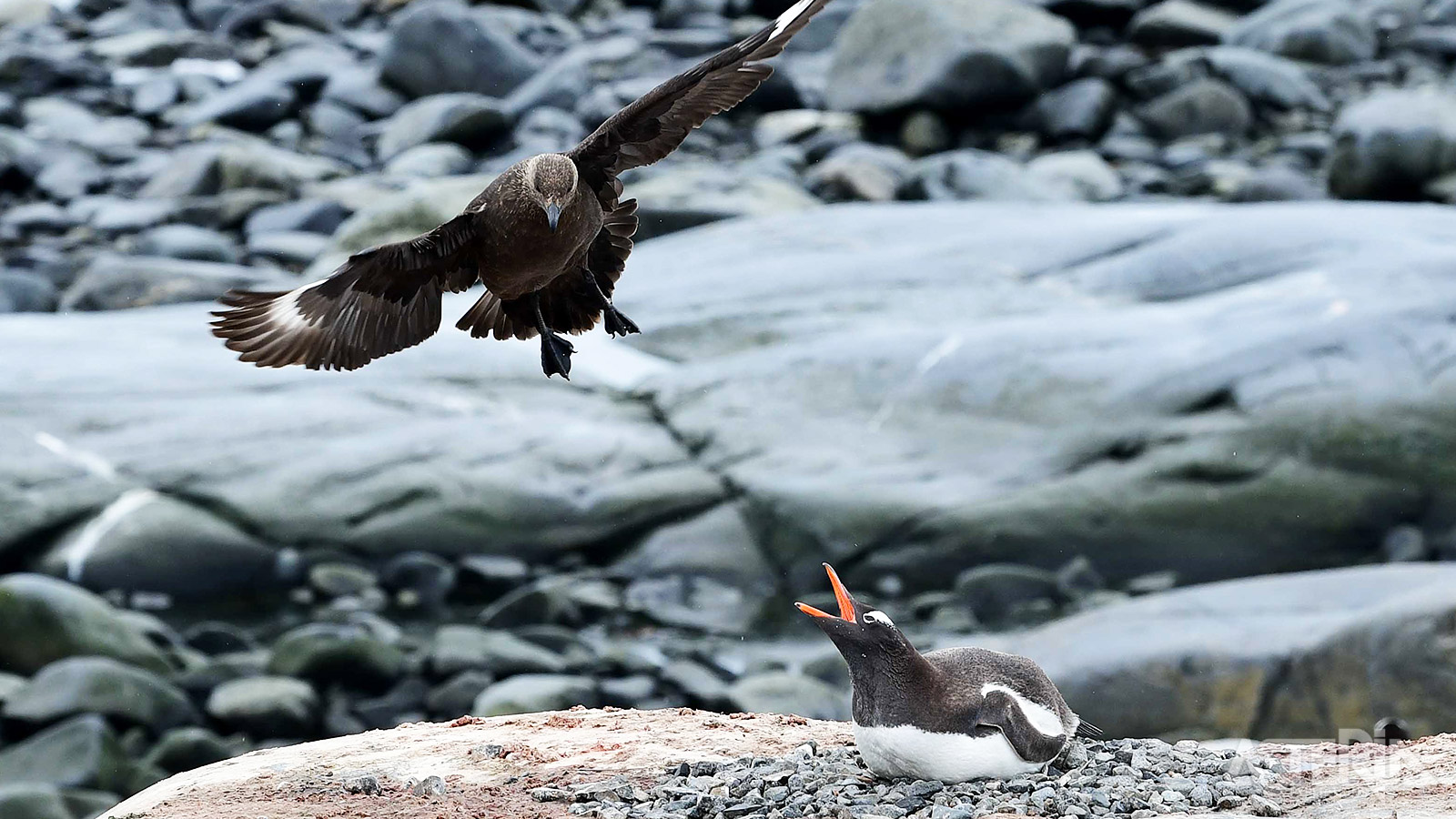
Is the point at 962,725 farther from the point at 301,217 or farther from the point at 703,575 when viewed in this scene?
the point at 301,217

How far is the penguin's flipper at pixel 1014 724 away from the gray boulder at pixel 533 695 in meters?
4.77

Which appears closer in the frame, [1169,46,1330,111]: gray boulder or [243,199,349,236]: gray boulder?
[243,199,349,236]: gray boulder

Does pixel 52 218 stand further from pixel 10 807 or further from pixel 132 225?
pixel 10 807

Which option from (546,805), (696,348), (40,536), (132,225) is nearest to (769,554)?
(696,348)

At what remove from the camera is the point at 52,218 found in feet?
64.0

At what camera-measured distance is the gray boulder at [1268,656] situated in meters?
7.38

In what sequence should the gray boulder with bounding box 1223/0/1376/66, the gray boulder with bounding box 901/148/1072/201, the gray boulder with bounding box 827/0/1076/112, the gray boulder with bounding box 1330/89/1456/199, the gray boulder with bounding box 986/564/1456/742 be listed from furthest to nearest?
the gray boulder with bounding box 1223/0/1376/66 < the gray boulder with bounding box 827/0/1076/112 < the gray boulder with bounding box 901/148/1072/201 < the gray boulder with bounding box 1330/89/1456/199 < the gray boulder with bounding box 986/564/1456/742

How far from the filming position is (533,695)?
990cm

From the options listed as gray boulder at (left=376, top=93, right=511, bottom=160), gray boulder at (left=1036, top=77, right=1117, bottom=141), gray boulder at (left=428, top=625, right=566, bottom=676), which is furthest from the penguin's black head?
gray boulder at (left=1036, top=77, right=1117, bottom=141)

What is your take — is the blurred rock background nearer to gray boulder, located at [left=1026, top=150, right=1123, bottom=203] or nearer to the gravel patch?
the gravel patch

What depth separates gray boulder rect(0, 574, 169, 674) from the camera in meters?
10.0

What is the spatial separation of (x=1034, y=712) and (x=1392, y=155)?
14.2 metres

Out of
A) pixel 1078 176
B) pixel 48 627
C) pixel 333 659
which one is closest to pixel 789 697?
pixel 333 659

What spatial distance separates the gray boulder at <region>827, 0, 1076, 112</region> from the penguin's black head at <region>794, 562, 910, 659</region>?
53.1 ft
